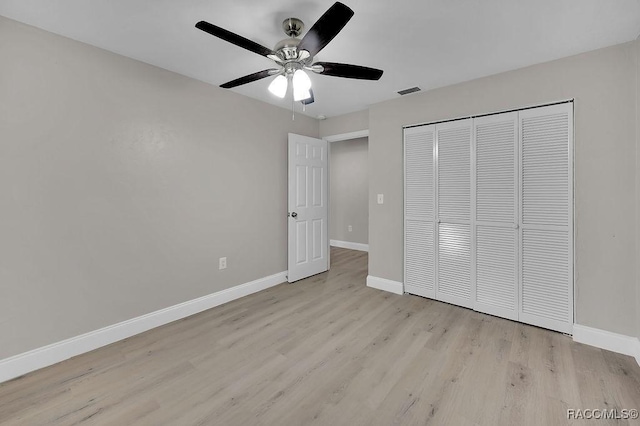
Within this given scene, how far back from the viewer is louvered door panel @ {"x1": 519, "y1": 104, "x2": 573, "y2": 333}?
2449mm

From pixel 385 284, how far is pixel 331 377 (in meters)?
1.85

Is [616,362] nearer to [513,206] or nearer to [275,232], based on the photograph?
[513,206]

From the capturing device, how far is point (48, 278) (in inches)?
82.6

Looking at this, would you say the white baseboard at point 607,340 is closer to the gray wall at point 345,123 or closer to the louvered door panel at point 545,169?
the louvered door panel at point 545,169

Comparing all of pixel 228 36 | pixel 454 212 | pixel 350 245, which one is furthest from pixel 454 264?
pixel 350 245

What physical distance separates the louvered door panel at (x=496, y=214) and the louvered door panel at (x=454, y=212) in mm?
92

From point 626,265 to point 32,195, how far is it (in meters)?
4.56

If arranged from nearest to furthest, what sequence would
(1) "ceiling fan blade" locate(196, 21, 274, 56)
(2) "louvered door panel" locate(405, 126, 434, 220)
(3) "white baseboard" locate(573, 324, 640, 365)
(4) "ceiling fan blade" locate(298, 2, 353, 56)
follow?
(4) "ceiling fan blade" locate(298, 2, 353, 56)
(1) "ceiling fan blade" locate(196, 21, 274, 56)
(3) "white baseboard" locate(573, 324, 640, 365)
(2) "louvered door panel" locate(405, 126, 434, 220)

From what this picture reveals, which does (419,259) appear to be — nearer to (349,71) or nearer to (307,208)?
(307,208)

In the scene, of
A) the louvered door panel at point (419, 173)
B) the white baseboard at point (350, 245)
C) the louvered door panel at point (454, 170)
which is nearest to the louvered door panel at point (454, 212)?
the louvered door panel at point (454, 170)

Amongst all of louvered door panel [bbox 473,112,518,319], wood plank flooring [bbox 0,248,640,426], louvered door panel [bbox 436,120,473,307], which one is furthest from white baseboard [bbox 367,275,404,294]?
louvered door panel [bbox 473,112,518,319]

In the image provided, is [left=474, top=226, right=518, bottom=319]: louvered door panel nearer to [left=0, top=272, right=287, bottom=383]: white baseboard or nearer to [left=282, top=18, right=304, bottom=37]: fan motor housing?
[left=282, top=18, right=304, bottom=37]: fan motor housing

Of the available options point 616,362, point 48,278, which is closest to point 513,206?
point 616,362

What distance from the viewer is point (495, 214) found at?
2.83 metres
